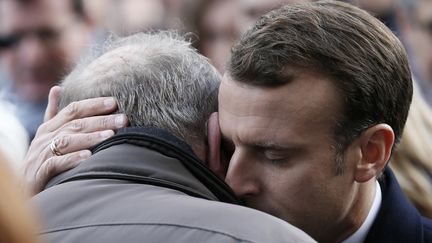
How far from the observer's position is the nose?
7.48ft

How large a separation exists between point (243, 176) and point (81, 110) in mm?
444

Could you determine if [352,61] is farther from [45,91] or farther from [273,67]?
[45,91]

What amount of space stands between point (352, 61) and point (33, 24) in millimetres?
2913

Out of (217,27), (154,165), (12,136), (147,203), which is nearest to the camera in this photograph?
(147,203)

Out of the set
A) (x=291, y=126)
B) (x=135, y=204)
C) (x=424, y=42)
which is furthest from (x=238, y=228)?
(x=424, y=42)

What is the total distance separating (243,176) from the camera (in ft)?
7.50

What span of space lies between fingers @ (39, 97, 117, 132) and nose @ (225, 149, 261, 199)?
33 centimetres

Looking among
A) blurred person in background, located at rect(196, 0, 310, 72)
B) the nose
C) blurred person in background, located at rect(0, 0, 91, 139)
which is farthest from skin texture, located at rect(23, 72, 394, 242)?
blurred person in background, located at rect(196, 0, 310, 72)

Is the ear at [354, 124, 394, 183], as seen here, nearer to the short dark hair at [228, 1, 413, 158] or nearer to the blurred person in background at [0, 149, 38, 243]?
the short dark hair at [228, 1, 413, 158]

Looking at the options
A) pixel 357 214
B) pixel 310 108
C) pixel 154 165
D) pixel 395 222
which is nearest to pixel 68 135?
pixel 154 165

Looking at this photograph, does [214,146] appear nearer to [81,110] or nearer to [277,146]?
[277,146]

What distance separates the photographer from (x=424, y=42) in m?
5.59

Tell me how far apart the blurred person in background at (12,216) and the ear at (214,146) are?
44.7 inches

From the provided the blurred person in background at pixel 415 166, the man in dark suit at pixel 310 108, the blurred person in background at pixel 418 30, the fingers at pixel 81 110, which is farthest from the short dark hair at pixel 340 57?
the blurred person in background at pixel 418 30
